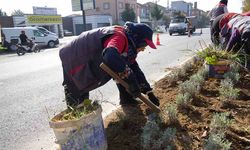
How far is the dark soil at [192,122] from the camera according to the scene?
3086 millimetres

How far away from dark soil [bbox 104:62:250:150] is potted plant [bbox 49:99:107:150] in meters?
0.44

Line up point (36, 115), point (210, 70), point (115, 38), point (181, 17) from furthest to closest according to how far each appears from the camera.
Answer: point (181, 17) < point (210, 70) < point (36, 115) < point (115, 38)

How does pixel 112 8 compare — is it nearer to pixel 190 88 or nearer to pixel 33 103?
pixel 33 103

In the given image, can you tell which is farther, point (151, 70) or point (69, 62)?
point (151, 70)

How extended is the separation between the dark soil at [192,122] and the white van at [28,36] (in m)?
19.8

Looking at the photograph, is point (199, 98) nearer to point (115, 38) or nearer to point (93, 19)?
point (115, 38)

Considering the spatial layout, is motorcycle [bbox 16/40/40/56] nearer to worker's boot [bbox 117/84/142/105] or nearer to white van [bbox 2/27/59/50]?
white van [bbox 2/27/59/50]

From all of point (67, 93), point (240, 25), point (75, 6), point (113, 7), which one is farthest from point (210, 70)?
point (113, 7)

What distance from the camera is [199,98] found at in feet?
14.1

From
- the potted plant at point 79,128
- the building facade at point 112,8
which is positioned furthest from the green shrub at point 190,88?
the building facade at point 112,8

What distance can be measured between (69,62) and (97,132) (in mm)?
1008

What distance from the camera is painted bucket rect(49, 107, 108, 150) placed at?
2602 millimetres

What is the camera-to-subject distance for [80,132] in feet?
8.70

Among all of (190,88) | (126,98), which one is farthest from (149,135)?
(126,98)
